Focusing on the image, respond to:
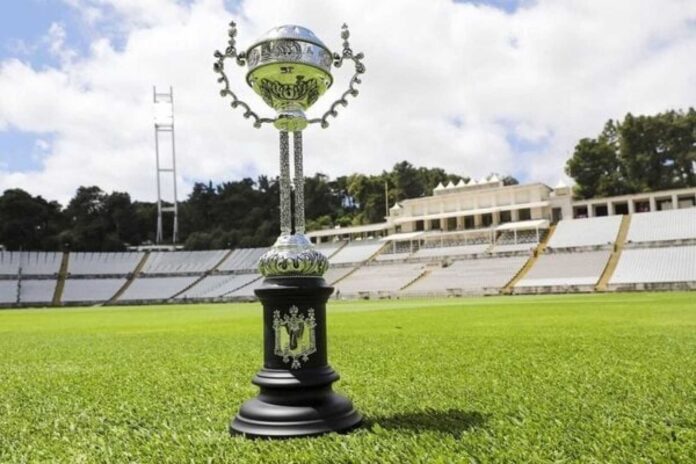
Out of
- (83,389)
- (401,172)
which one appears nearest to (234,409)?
(83,389)

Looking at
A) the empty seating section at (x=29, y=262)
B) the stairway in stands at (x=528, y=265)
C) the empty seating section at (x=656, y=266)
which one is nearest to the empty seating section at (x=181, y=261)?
the empty seating section at (x=29, y=262)

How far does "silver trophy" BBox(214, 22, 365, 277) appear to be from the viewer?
4.43 meters

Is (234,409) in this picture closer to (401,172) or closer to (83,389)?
(83,389)

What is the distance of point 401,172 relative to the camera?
8219 cm

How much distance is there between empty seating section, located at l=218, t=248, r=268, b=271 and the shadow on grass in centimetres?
6606

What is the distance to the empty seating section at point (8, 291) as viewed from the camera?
61.5 metres

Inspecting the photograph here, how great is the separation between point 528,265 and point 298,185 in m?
48.2

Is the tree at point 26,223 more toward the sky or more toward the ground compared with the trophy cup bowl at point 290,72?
more toward the sky

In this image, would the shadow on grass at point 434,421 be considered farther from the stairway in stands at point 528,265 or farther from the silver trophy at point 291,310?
the stairway in stands at point 528,265

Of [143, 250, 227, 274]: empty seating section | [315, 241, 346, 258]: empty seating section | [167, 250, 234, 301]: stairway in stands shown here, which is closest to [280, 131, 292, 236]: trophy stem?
[167, 250, 234, 301]: stairway in stands

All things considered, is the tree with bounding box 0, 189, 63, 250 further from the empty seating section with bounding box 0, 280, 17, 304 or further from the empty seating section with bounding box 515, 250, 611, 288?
the empty seating section with bounding box 515, 250, 611, 288

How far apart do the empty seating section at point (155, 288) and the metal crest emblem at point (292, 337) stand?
201ft

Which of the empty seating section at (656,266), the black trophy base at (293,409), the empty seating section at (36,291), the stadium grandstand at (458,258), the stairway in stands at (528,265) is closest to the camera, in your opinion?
the black trophy base at (293,409)

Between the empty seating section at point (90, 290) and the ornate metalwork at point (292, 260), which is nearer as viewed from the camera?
the ornate metalwork at point (292, 260)
